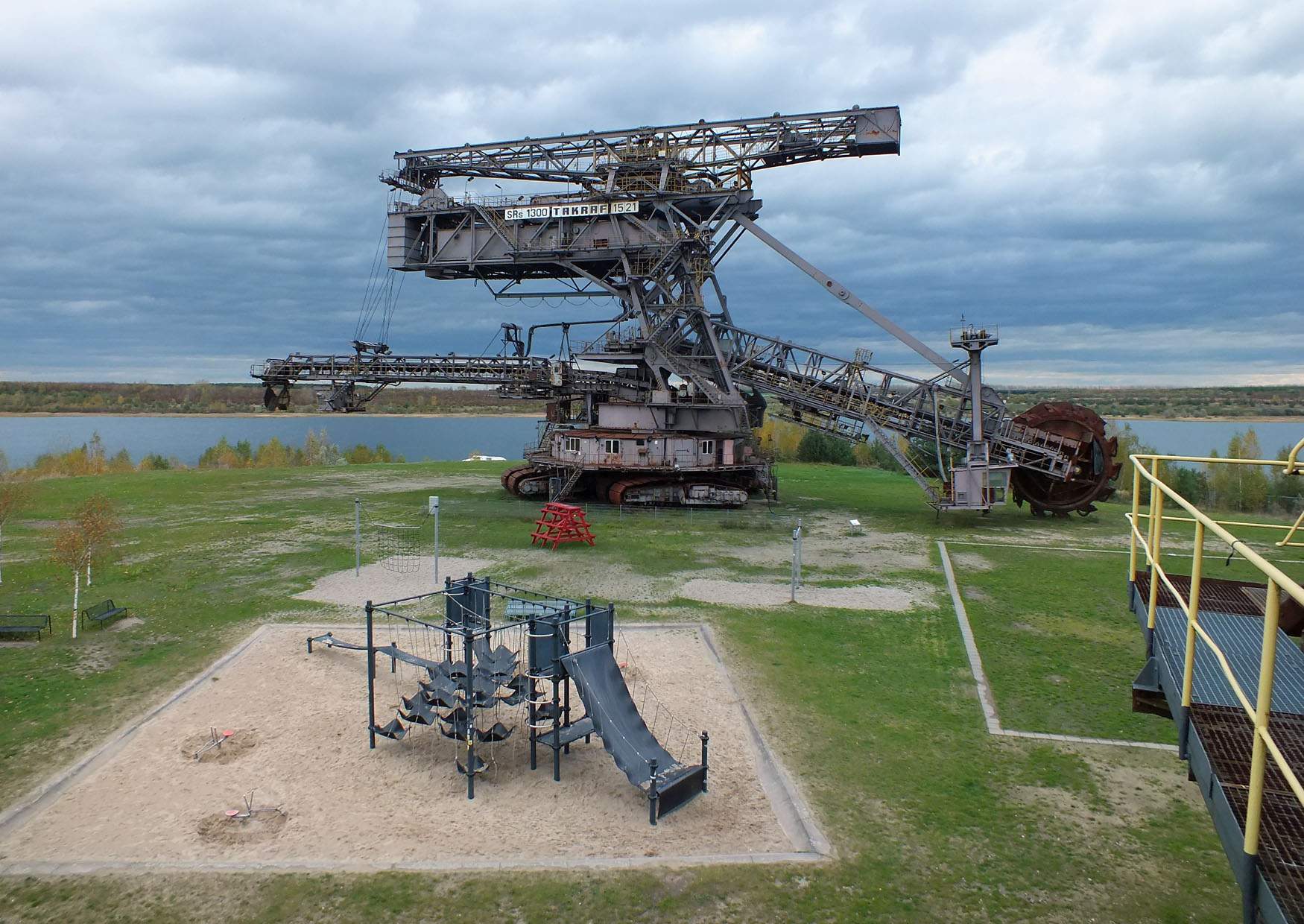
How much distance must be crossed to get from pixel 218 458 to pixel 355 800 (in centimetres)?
5657

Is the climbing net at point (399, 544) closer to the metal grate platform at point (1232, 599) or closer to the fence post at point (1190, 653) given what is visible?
the metal grate platform at point (1232, 599)

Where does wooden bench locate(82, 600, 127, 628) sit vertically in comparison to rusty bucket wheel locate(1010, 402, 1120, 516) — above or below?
below

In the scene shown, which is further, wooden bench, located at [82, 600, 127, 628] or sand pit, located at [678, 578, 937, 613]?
sand pit, located at [678, 578, 937, 613]

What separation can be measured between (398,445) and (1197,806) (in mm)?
95979

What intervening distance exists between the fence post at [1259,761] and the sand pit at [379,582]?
15110mm

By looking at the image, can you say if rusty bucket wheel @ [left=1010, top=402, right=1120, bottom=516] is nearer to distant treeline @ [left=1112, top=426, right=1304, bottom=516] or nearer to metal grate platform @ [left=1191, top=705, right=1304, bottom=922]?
distant treeline @ [left=1112, top=426, right=1304, bottom=516]

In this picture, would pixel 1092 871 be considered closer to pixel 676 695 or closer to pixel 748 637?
pixel 676 695

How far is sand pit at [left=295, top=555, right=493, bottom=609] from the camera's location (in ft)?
56.6

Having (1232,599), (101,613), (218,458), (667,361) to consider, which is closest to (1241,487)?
Result: (667,361)

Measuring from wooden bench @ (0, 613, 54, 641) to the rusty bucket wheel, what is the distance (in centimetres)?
2889

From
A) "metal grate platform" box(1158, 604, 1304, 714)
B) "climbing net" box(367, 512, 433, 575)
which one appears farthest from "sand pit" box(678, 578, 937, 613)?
"metal grate platform" box(1158, 604, 1304, 714)

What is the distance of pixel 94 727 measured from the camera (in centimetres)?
1072

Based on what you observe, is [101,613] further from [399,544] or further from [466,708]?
Result: [466,708]

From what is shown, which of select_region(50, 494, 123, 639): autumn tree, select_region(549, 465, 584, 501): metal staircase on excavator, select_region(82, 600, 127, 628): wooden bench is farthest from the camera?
select_region(549, 465, 584, 501): metal staircase on excavator
